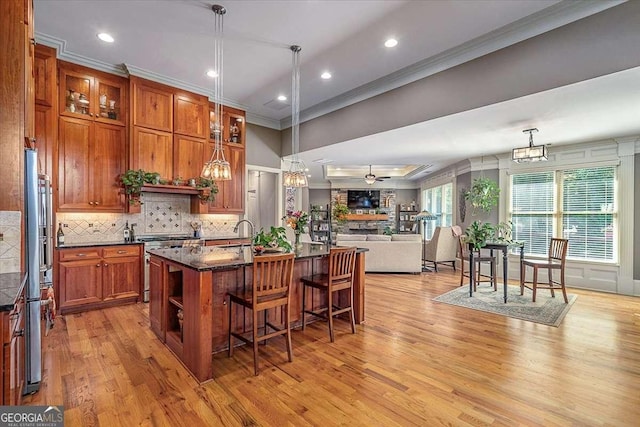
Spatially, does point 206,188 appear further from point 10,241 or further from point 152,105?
point 10,241

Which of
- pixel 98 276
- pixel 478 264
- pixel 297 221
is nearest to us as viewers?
→ pixel 297 221

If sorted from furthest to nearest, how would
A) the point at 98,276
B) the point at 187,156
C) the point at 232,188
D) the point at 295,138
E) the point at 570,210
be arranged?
1. the point at 295,138
2. the point at 570,210
3. the point at 232,188
4. the point at 187,156
5. the point at 98,276

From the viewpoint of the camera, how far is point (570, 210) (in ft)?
19.5

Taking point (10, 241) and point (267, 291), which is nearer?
point (10, 241)

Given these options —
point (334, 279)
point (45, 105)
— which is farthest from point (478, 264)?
A: point (45, 105)

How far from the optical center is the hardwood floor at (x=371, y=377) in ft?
6.59

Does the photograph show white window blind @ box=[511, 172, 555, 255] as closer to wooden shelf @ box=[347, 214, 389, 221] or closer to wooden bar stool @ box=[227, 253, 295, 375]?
wooden bar stool @ box=[227, 253, 295, 375]

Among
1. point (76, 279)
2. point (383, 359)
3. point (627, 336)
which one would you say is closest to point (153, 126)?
point (76, 279)

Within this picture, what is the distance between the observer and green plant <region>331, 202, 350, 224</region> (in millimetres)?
12531

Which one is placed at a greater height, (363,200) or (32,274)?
(363,200)

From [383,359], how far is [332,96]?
416 cm

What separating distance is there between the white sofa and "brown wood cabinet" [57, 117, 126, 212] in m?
4.20

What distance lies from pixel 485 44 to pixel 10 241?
15.4 ft

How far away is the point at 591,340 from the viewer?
3.25m
